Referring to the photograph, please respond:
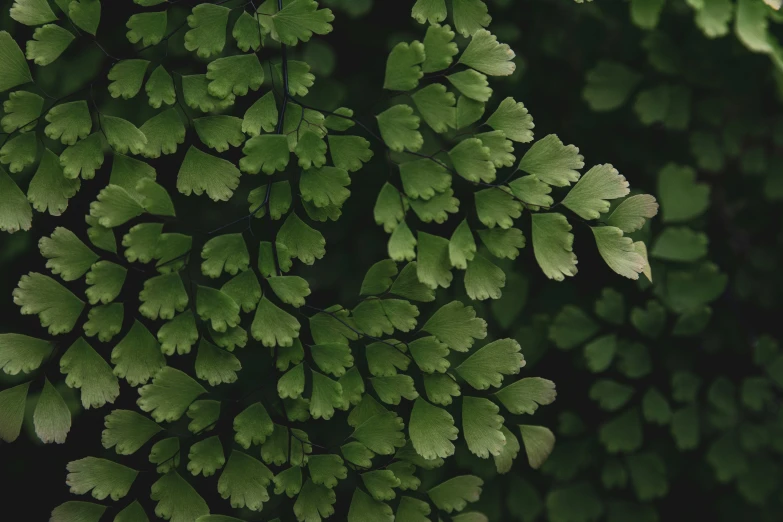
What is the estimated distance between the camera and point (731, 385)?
3.85 feet

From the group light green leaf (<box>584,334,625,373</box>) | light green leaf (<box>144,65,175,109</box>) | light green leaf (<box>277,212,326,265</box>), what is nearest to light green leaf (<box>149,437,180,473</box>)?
light green leaf (<box>277,212,326,265</box>)

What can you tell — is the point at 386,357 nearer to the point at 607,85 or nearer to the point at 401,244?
the point at 401,244

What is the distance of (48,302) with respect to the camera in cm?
69

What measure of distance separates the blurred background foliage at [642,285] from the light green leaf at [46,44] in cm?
39

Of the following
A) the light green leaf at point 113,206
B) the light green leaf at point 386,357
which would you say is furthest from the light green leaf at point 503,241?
the light green leaf at point 113,206

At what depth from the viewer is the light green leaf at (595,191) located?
0.73 meters

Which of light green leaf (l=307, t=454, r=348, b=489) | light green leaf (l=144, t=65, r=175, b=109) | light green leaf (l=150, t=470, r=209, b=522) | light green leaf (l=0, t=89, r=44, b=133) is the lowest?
light green leaf (l=150, t=470, r=209, b=522)

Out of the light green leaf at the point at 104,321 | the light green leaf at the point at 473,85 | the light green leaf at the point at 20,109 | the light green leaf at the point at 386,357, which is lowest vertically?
A: the light green leaf at the point at 104,321

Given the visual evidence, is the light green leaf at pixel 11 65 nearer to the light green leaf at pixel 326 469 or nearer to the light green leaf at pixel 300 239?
the light green leaf at pixel 300 239

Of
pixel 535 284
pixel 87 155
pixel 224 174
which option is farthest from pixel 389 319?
pixel 535 284

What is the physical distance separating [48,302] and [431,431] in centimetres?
39

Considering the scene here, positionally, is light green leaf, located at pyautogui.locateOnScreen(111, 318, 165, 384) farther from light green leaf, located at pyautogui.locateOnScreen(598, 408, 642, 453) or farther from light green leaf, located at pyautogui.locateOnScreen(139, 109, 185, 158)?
light green leaf, located at pyautogui.locateOnScreen(598, 408, 642, 453)

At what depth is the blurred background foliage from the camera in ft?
3.44

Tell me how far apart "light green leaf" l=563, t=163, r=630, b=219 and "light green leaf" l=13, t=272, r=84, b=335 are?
1.62ft
